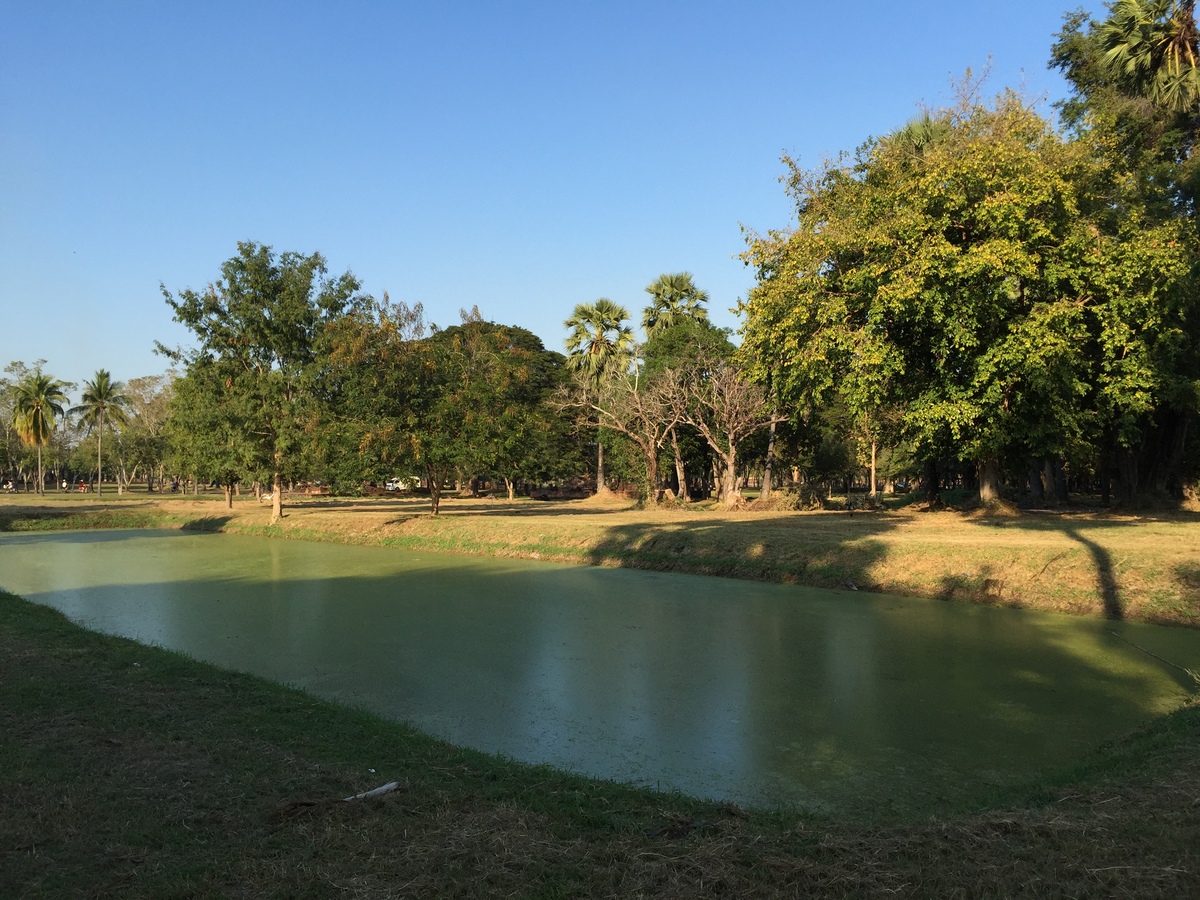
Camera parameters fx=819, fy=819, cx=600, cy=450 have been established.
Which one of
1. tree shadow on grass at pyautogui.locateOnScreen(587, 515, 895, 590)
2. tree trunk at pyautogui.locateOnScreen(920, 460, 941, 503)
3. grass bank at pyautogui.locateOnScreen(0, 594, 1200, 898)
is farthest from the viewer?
tree trunk at pyautogui.locateOnScreen(920, 460, 941, 503)

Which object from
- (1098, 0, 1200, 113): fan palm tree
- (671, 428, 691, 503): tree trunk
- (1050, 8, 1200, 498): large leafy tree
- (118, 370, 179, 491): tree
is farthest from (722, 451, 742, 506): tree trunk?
(118, 370, 179, 491): tree

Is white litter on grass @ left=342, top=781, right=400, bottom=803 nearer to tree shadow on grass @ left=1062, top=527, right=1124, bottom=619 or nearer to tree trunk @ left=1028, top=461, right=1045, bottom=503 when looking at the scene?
tree shadow on grass @ left=1062, top=527, right=1124, bottom=619

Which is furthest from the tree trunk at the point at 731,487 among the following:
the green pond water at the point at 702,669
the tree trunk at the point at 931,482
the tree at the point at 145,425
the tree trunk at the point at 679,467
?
the tree at the point at 145,425

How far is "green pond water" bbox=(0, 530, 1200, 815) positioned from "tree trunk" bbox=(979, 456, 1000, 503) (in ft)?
31.9

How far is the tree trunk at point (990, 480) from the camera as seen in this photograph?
19875mm

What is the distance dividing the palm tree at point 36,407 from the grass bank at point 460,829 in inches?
2041

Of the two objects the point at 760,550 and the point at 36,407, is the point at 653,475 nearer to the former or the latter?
the point at 760,550

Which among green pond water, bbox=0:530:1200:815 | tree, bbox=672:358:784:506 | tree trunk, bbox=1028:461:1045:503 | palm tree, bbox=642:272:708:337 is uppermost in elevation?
palm tree, bbox=642:272:708:337

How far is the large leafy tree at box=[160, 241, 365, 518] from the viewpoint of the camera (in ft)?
80.0

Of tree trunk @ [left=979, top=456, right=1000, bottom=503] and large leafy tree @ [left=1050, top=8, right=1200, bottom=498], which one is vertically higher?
large leafy tree @ [left=1050, top=8, right=1200, bottom=498]

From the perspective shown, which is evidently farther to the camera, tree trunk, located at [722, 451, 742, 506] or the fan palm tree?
tree trunk, located at [722, 451, 742, 506]

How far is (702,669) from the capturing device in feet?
25.3

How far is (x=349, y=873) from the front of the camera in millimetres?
3094

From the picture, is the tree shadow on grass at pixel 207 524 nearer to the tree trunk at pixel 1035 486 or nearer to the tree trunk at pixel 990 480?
the tree trunk at pixel 990 480
